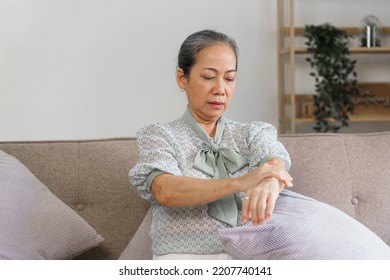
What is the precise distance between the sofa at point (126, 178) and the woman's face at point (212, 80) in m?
0.31

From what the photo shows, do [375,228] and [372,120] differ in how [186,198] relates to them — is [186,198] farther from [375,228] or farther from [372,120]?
[372,120]

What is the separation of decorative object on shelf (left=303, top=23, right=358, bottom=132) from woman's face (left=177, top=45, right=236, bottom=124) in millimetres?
2704

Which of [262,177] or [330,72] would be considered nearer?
[262,177]

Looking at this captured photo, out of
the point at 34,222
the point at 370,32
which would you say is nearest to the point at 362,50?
the point at 370,32

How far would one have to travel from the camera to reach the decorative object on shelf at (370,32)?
4426 millimetres

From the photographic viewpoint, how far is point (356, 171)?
192 centimetres

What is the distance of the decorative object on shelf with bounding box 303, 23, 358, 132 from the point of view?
4.30 metres

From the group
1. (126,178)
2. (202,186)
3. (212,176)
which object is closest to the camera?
(202,186)

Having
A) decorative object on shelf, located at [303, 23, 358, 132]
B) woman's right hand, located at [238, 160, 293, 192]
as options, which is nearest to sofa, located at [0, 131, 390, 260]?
woman's right hand, located at [238, 160, 293, 192]

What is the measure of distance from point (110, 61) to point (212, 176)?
2926 mm

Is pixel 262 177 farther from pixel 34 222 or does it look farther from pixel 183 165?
pixel 34 222

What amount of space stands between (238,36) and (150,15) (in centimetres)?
57

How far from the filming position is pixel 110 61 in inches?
175

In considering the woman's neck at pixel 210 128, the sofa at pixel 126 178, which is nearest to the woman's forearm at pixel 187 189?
the woman's neck at pixel 210 128
